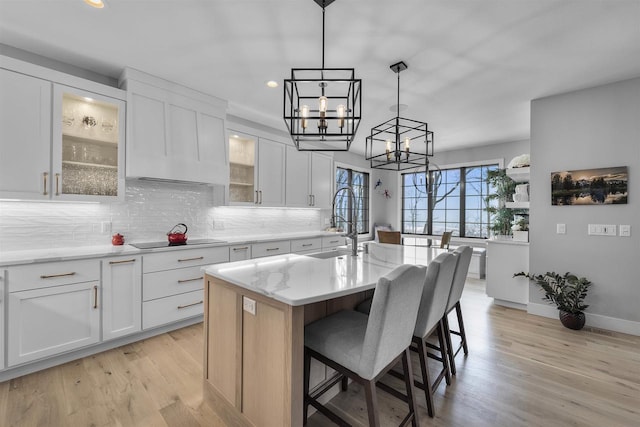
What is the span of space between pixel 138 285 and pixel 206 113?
79.2 inches

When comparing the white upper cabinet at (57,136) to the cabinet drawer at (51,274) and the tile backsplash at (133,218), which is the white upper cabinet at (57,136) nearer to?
the tile backsplash at (133,218)

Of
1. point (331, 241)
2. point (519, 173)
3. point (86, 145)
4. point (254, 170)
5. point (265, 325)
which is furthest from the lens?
point (331, 241)

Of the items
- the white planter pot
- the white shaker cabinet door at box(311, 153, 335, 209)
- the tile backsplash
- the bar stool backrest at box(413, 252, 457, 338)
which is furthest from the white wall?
the tile backsplash

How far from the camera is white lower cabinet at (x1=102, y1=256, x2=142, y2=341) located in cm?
239

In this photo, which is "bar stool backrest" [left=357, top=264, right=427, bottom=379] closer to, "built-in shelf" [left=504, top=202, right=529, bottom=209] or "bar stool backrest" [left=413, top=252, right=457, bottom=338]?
"bar stool backrest" [left=413, top=252, right=457, bottom=338]

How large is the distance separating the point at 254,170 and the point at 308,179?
110cm

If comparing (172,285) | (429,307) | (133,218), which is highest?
(133,218)

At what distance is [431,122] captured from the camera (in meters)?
4.12

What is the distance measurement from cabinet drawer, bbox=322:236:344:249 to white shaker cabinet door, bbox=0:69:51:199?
3442mm

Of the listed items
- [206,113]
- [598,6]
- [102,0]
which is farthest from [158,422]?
[598,6]

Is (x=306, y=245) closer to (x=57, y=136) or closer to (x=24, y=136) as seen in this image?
(x=57, y=136)

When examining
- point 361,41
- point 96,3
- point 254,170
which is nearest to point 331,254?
point 361,41

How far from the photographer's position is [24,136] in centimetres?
218

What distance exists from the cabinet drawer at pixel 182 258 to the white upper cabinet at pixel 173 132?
2.64 feet
